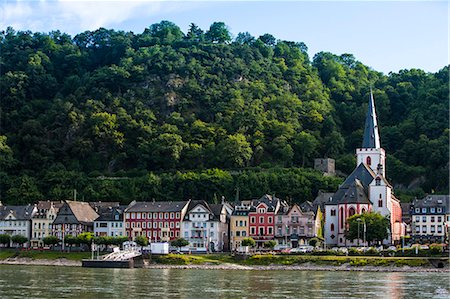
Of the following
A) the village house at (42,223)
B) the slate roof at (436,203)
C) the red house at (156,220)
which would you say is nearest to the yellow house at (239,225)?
the red house at (156,220)

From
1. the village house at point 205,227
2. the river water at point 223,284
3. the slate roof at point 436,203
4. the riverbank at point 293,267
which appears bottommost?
the riverbank at point 293,267

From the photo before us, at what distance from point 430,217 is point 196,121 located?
50.3m

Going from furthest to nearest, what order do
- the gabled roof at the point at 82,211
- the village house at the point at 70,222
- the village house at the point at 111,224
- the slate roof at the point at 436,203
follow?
the gabled roof at the point at 82,211
the village house at the point at 70,222
the village house at the point at 111,224
the slate roof at the point at 436,203

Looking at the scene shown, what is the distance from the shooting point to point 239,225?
4218 inches

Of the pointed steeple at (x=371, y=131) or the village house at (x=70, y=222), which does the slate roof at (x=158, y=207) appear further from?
the pointed steeple at (x=371, y=131)

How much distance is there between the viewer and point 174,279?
6462 cm

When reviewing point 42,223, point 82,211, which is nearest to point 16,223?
point 42,223

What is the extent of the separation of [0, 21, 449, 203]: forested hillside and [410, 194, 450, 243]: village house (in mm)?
18641

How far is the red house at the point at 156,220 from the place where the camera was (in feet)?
353

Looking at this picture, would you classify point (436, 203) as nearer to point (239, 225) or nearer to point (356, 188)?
point (356, 188)

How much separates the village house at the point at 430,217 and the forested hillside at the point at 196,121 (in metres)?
18.6

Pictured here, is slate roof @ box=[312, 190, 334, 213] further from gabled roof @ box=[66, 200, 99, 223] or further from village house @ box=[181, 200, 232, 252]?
gabled roof @ box=[66, 200, 99, 223]

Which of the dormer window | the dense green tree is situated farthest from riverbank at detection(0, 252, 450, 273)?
the dormer window

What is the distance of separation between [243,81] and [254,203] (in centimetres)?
5779
